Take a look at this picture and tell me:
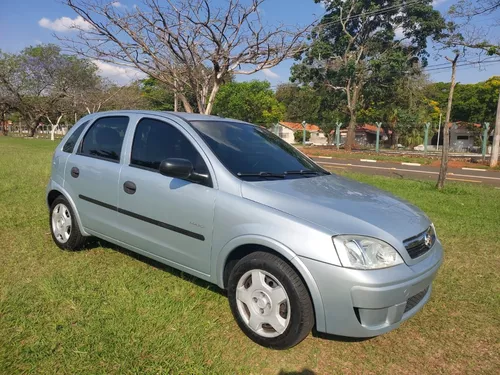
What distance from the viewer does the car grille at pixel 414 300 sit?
2574mm

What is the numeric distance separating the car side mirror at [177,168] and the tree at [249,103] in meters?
40.8

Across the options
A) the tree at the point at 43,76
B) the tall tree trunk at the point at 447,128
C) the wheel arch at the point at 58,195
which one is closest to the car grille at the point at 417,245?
the wheel arch at the point at 58,195

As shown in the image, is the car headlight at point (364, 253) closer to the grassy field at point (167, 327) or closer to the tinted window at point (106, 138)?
the grassy field at point (167, 327)

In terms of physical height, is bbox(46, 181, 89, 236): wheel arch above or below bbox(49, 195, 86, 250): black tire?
above

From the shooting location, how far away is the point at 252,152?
341 cm

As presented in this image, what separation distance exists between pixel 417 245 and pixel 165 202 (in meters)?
1.89

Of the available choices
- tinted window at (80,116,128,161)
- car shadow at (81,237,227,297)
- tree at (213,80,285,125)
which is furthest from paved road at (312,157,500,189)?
tree at (213,80,285,125)

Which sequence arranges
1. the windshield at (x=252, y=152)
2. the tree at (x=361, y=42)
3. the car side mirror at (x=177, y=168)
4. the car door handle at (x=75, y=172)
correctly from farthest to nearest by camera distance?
the tree at (x=361, y=42)
the car door handle at (x=75, y=172)
the windshield at (x=252, y=152)
the car side mirror at (x=177, y=168)

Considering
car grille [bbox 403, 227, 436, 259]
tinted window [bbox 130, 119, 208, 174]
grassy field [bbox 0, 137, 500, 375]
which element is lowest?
grassy field [bbox 0, 137, 500, 375]

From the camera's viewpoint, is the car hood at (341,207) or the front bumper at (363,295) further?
the car hood at (341,207)

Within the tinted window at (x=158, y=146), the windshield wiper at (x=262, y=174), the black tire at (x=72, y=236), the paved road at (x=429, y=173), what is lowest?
the paved road at (x=429, y=173)

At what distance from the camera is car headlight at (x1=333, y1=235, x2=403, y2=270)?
2.34m

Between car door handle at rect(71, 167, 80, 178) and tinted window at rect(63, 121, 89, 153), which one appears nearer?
car door handle at rect(71, 167, 80, 178)

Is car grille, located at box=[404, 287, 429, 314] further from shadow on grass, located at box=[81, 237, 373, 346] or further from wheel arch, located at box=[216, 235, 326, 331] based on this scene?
A: wheel arch, located at box=[216, 235, 326, 331]
